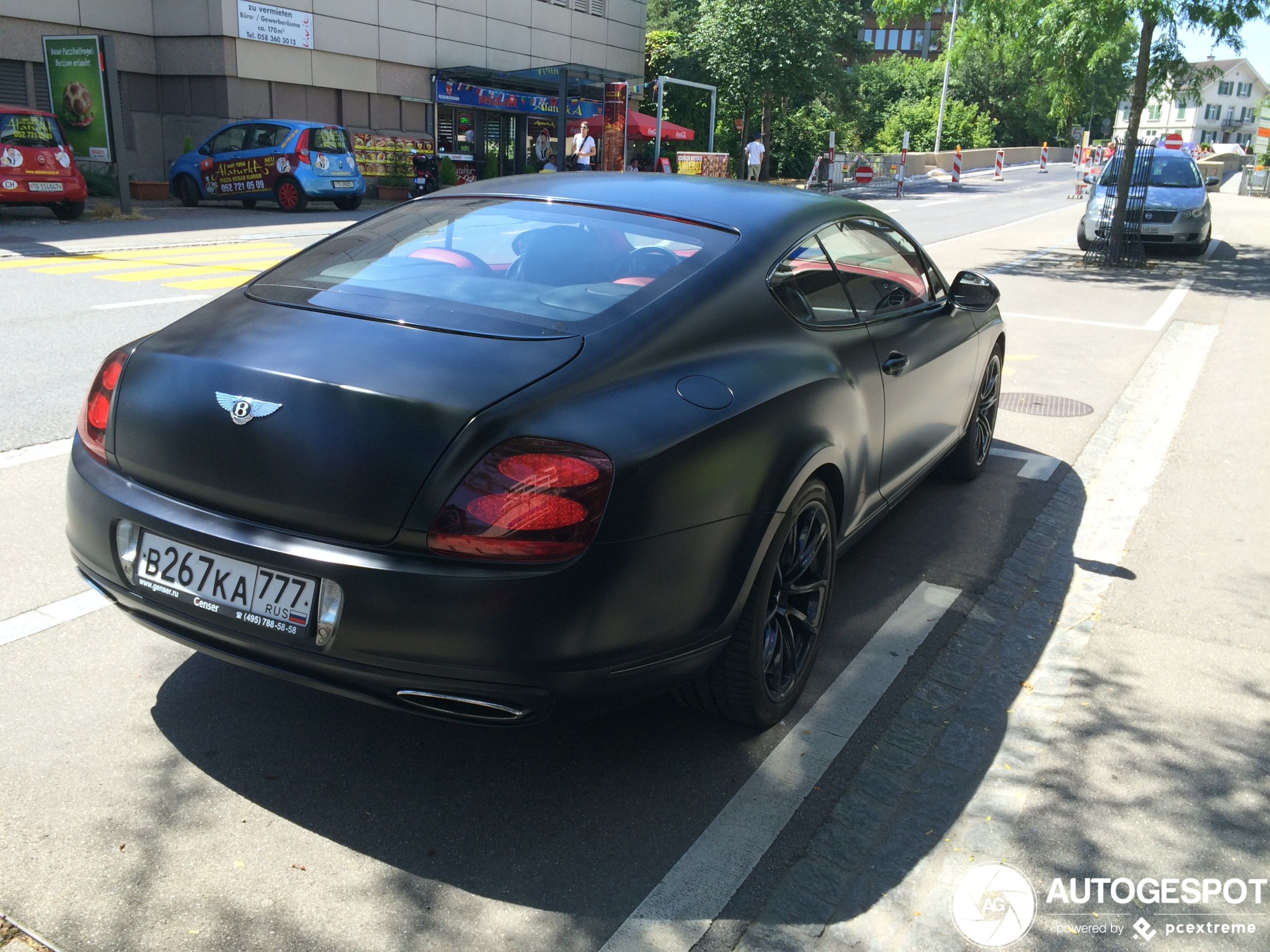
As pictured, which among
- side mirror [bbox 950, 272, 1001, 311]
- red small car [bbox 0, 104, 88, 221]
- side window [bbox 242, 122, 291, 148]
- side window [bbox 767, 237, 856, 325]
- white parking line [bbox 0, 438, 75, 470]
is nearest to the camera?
side window [bbox 767, 237, 856, 325]

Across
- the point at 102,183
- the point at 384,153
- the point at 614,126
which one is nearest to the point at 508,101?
the point at 614,126

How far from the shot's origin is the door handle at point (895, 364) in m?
4.08

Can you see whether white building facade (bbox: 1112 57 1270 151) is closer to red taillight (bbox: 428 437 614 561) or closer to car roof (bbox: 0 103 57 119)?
car roof (bbox: 0 103 57 119)

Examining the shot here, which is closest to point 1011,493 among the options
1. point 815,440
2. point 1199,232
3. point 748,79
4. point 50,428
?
point 815,440

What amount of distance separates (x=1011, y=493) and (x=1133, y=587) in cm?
124

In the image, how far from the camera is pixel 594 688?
267 cm

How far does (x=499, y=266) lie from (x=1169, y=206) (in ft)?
58.6

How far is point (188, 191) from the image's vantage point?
2380cm

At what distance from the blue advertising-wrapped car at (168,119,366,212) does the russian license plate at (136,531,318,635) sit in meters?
21.6

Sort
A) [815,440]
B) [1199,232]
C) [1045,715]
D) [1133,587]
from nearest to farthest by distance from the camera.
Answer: [815,440] < [1045,715] < [1133,587] < [1199,232]

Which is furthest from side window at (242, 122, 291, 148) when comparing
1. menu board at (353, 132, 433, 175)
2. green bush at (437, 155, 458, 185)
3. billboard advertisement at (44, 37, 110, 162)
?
menu board at (353, 132, 433, 175)

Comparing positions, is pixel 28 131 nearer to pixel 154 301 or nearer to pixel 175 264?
pixel 175 264

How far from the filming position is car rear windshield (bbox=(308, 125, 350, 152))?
22.9m

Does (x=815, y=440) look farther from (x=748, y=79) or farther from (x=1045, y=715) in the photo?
(x=748, y=79)
